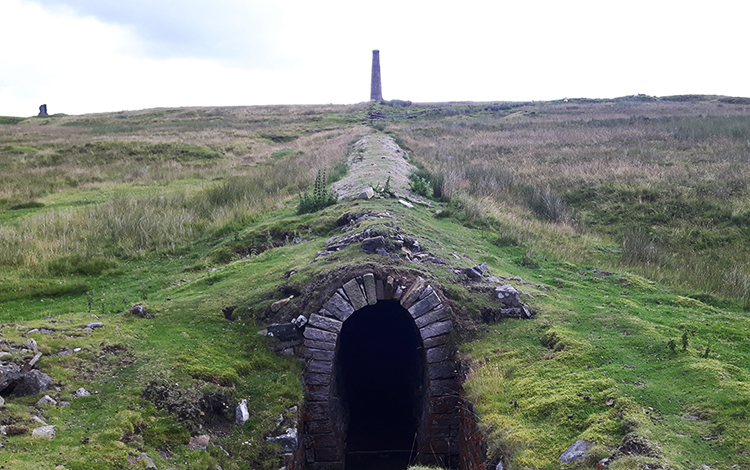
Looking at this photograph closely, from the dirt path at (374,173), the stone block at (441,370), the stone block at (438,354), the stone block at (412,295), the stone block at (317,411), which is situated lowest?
the stone block at (317,411)

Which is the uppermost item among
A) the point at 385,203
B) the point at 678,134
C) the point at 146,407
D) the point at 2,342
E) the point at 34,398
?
the point at 678,134

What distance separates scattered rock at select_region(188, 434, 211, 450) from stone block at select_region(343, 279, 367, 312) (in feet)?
9.13

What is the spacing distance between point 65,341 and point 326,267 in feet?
12.3

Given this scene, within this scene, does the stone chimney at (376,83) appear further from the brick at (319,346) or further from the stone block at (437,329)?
the brick at (319,346)

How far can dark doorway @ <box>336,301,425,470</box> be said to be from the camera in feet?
29.0

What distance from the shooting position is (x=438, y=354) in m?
7.23

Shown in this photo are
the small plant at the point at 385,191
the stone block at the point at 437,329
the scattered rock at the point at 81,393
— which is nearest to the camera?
the scattered rock at the point at 81,393

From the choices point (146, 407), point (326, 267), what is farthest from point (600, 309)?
point (146, 407)

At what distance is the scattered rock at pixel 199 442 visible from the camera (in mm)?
5318

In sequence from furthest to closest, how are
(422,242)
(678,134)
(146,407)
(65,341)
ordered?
(678,134), (422,242), (65,341), (146,407)

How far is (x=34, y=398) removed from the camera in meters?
4.96

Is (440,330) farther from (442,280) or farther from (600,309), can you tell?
(600,309)

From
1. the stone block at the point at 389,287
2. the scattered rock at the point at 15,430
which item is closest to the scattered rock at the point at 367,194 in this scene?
the stone block at the point at 389,287

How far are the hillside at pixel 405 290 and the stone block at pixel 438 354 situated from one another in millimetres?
243
